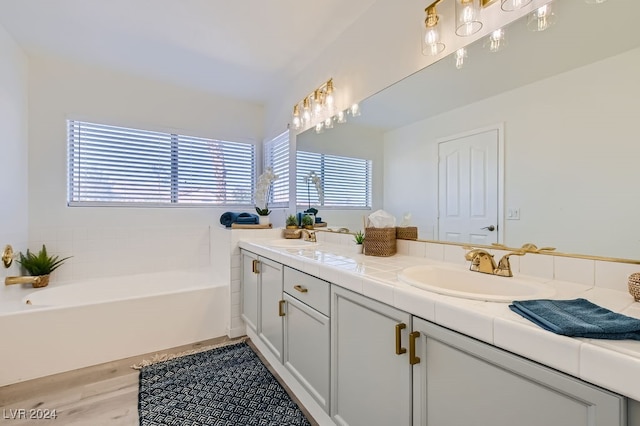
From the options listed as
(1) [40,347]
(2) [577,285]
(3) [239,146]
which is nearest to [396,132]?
(2) [577,285]

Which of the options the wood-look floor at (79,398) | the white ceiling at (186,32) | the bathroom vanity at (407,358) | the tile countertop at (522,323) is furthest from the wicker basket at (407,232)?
the white ceiling at (186,32)

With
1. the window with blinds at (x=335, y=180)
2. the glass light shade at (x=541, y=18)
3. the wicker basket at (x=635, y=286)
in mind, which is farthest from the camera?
the window with blinds at (x=335, y=180)

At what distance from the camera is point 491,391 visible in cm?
73

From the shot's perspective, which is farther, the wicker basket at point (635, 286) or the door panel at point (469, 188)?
the door panel at point (469, 188)

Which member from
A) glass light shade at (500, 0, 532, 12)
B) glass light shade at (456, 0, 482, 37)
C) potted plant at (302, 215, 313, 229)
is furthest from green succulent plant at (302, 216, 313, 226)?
glass light shade at (500, 0, 532, 12)

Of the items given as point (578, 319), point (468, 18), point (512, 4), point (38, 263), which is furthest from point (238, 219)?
point (578, 319)

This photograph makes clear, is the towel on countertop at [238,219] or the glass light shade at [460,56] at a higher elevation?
the glass light shade at [460,56]

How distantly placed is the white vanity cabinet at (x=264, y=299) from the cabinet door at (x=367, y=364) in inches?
22.5

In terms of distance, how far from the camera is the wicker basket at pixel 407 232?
1.65 m

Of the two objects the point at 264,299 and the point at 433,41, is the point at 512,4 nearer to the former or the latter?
the point at 433,41

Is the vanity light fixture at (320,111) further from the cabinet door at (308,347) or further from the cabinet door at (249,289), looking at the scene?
the cabinet door at (308,347)

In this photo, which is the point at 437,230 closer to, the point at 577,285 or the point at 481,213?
the point at 481,213

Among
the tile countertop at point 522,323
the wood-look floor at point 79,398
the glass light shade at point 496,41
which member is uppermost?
the glass light shade at point 496,41

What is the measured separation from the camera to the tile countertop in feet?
A: 1.72
